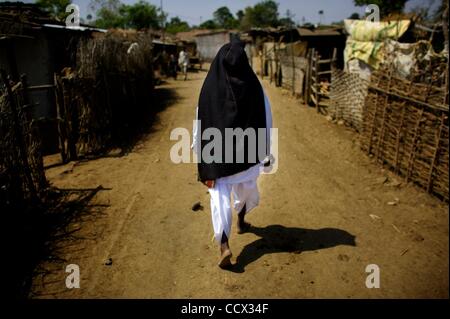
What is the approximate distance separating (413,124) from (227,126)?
11.1 feet

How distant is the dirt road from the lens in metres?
3.06

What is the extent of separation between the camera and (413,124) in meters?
5.06

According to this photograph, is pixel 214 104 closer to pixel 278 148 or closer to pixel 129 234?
pixel 129 234

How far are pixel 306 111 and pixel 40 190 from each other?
7845 mm

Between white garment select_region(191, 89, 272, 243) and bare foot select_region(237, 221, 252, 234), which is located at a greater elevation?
white garment select_region(191, 89, 272, 243)

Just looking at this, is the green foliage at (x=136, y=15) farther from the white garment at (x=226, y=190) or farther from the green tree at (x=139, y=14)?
the white garment at (x=226, y=190)

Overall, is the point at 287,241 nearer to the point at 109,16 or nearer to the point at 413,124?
the point at 413,124

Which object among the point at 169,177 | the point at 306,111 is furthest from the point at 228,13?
the point at 169,177

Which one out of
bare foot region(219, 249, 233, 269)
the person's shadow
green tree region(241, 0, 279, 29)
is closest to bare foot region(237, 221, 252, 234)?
the person's shadow

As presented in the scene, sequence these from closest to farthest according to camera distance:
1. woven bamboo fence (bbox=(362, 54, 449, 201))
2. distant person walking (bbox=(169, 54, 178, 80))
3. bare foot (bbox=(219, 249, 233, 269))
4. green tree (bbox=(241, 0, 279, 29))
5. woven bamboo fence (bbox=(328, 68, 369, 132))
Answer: bare foot (bbox=(219, 249, 233, 269)) < woven bamboo fence (bbox=(362, 54, 449, 201)) < woven bamboo fence (bbox=(328, 68, 369, 132)) < distant person walking (bbox=(169, 54, 178, 80)) < green tree (bbox=(241, 0, 279, 29))

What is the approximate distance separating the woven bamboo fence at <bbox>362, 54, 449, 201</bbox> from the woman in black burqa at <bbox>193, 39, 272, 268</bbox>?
8.85ft

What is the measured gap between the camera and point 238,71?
3.03 m

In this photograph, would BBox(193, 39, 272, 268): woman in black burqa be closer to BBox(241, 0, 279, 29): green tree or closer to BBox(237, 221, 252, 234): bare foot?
BBox(237, 221, 252, 234): bare foot

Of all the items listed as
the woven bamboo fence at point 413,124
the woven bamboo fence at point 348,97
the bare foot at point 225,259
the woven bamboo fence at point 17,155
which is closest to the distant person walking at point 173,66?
the woven bamboo fence at point 348,97
